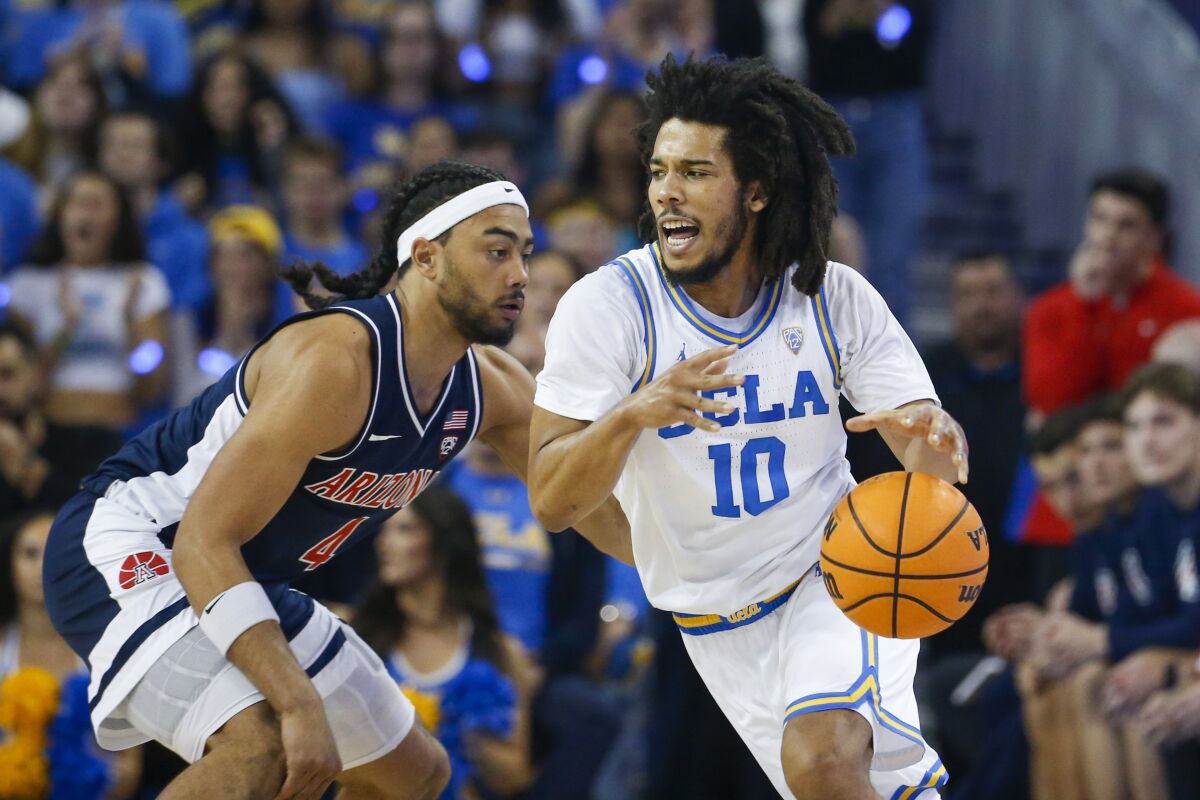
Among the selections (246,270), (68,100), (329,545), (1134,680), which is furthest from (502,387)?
(68,100)

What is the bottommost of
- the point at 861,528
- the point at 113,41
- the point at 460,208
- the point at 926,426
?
the point at 861,528

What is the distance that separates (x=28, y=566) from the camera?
6898mm

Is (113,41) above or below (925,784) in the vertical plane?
above

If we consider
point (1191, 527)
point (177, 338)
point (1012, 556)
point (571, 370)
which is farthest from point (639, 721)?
point (571, 370)

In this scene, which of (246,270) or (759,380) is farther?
(246,270)

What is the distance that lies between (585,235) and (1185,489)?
3269mm

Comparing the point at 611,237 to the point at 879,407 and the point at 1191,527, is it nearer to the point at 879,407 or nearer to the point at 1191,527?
the point at 1191,527

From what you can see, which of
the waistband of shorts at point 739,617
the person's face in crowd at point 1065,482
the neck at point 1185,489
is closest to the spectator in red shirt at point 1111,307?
the person's face in crowd at point 1065,482

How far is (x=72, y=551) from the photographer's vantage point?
4746 millimetres

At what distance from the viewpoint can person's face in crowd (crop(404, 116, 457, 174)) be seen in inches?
366

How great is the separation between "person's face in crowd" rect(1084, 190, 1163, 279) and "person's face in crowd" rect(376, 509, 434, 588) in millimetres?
3698

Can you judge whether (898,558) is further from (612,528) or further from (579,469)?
(612,528)

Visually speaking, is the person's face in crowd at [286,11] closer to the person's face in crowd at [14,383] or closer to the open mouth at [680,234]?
the person's face in crowd at [14,383]

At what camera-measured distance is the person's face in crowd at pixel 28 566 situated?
6891mm
